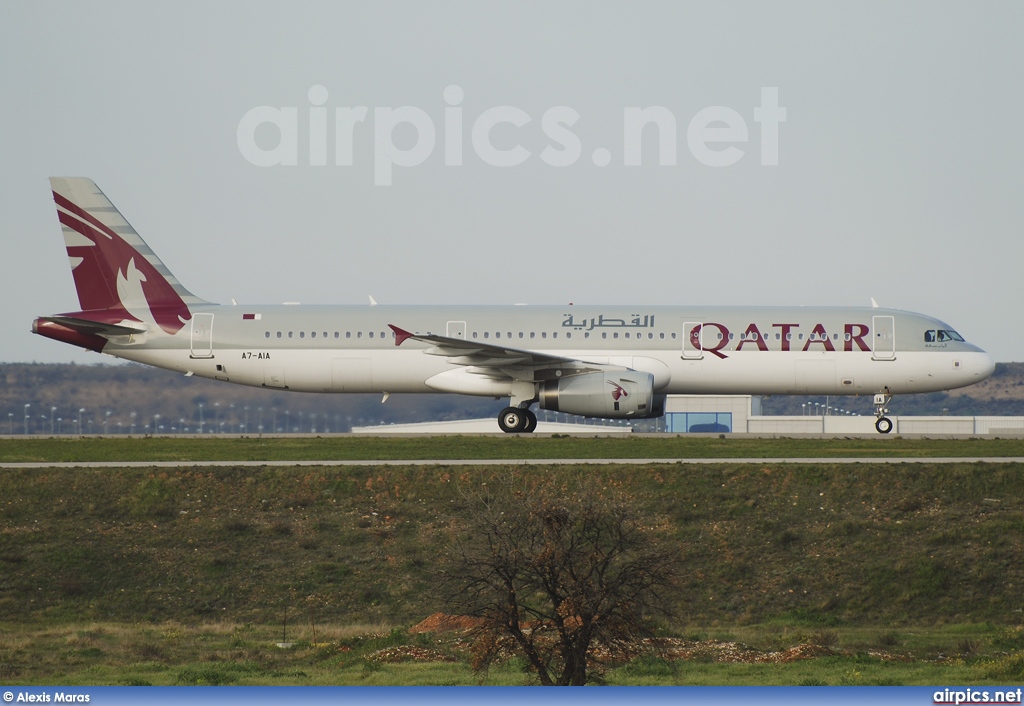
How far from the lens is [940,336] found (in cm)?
3856

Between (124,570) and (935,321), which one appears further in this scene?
(935,321)

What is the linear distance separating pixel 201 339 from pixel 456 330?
325 inches

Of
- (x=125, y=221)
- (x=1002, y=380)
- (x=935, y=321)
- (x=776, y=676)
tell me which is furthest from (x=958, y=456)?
(x=1002, y=380)

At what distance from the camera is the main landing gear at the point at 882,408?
1526 inches

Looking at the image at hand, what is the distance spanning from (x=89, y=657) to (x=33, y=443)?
1992 centimetres

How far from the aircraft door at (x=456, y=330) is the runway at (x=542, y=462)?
8324 millimetres

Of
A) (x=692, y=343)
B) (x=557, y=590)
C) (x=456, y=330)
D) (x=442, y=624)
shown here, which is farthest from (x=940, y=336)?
(x=557, y=590)

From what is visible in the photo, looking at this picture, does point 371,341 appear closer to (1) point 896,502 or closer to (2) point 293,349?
(2) point 293,349

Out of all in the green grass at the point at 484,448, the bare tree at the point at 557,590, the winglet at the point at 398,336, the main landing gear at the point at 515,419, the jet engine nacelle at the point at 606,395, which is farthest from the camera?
the main landing gear at the point at 515,419

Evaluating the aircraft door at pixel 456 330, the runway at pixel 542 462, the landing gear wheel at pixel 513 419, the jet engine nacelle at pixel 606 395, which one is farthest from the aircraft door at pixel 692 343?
the runway at pixel 542 462

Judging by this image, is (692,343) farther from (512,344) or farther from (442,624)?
(442,624)

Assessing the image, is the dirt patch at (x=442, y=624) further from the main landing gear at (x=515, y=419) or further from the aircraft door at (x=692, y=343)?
the aircraft door at (x=692, y=343)

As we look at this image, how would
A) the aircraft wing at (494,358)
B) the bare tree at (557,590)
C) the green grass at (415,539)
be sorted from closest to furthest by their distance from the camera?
the bare tree at (557,590)
the green grass at (415,539)
the aircraft wing at (494,358)

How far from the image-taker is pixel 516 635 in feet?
53.1
